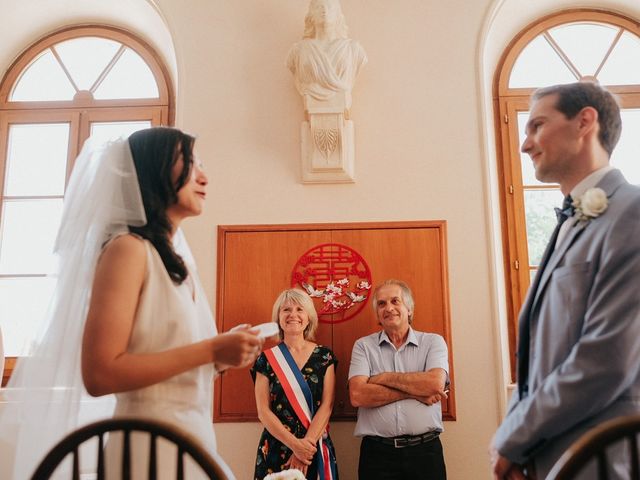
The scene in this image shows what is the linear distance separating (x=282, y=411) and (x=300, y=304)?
2.06ft

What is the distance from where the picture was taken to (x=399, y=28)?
4301 mm

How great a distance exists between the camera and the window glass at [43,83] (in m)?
4.69

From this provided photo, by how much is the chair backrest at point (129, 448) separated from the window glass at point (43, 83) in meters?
4.02

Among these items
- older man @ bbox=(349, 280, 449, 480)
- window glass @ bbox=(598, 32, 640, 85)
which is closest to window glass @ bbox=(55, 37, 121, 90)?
older man @ bbox=(349, 280, 449, 480)

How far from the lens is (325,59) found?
3980mm

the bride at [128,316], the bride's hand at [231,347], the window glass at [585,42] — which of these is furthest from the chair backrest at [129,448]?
the window glass at [585,42]

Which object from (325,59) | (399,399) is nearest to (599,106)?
(399,399)

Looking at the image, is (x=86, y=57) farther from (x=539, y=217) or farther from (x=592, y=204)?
(x=592, y=204)

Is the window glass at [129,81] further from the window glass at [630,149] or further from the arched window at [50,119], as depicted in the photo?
the window glass at [630,149]

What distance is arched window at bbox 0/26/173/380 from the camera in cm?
447

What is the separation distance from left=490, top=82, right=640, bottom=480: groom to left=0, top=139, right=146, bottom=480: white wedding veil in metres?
1.18

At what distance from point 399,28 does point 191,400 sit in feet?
11.2

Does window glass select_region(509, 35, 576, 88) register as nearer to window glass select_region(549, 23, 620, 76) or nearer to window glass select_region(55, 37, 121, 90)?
window glass select_region(549, 23, 620, 76)

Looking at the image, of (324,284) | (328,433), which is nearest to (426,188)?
(324,284)
